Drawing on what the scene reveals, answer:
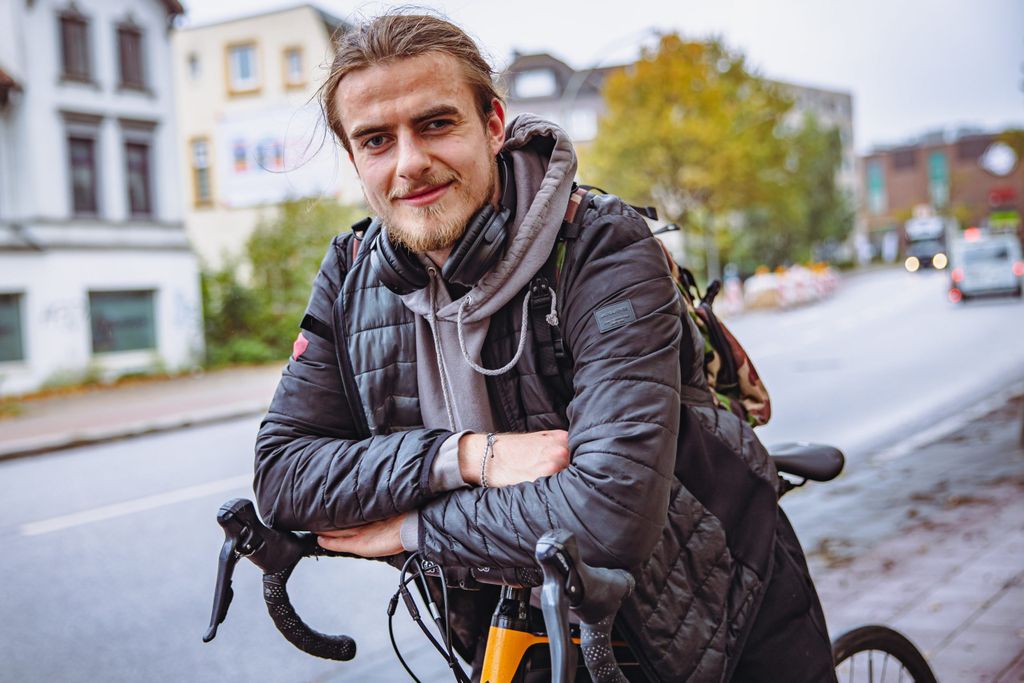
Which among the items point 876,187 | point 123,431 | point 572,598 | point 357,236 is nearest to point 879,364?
point 123,431

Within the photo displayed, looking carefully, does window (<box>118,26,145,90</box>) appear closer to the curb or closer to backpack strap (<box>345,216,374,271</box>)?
the curb

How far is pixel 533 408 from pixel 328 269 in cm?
52

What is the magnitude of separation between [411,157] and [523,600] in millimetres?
775

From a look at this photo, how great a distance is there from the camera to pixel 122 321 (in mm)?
22203

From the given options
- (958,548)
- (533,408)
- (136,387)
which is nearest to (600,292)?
(533,408)

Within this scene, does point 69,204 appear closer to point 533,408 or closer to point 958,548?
point 958,548

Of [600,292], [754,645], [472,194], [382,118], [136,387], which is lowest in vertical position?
[136,387]

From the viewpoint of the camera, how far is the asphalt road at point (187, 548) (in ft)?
17.1

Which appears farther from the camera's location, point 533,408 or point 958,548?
point 958,548

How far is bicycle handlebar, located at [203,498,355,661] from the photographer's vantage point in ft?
6.27

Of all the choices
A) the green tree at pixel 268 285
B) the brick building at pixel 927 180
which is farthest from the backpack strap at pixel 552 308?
the brick building at pixel 927 180

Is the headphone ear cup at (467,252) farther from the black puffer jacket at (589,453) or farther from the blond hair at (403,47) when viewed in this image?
the blond hair at (403,47)

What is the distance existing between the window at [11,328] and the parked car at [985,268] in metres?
24.8

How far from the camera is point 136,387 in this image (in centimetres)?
2052
